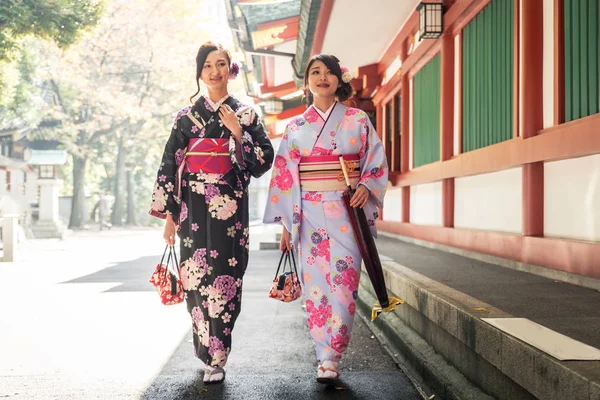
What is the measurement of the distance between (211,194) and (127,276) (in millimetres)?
6704

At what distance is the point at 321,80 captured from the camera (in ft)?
13.4

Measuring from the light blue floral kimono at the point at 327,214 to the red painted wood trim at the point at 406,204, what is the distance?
279 inches

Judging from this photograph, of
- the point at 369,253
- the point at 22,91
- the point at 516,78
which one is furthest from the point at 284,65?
the point at 22,91

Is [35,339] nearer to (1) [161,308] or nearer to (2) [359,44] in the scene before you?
(1) [161,308]

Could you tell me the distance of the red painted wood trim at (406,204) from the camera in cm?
1116

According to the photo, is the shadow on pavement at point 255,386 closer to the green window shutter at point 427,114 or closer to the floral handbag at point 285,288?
the floral handbag at point 285,288

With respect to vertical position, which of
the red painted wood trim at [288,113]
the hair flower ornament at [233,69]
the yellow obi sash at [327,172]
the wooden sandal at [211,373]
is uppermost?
the red painted wood trim at [288,113]

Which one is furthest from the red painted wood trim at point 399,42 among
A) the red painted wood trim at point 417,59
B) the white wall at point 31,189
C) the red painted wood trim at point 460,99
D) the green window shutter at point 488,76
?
the white wall at point 31,189

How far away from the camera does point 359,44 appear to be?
1152cm

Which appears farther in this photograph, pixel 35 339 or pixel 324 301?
pixel 35 339

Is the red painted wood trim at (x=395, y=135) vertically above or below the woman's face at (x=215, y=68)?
above

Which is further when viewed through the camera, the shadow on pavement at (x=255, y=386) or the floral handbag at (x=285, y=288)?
the floral handbag at (x=285, y=288)

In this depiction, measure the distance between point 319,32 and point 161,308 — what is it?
477cm

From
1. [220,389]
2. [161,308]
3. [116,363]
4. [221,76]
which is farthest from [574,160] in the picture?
[161,308]
